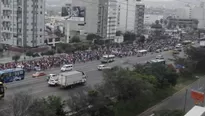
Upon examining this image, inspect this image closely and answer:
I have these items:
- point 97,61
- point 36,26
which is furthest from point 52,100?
point 36,26

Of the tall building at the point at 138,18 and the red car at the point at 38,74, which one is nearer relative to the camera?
the red car at the point at 38,74

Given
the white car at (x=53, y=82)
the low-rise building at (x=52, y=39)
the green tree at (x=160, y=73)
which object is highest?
the low-rise building at (x=52, y=39)

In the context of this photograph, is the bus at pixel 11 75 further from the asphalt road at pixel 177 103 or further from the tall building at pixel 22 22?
the tall building at pixel 22 22

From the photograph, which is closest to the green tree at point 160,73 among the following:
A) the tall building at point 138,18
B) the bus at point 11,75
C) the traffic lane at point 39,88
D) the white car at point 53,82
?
the traffic lane at point 39,88

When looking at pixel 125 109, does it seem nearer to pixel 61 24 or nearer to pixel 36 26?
pixel 36 26

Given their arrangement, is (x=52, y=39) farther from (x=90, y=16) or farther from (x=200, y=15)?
(x=200, y=15)

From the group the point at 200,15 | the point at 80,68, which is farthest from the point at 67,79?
the point at 200,15
